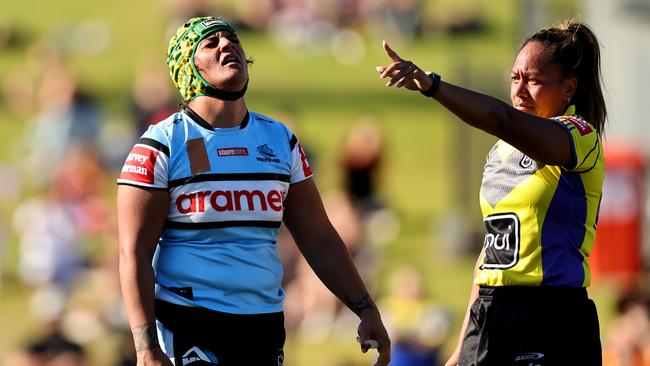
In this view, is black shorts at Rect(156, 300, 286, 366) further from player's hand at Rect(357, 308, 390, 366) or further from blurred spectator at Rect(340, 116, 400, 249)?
blurred spectator at Rect(340, 116, 400, 249)

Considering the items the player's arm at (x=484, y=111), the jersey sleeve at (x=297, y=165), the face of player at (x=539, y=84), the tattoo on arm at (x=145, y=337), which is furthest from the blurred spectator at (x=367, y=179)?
the player's arm at (x=484, y=111)

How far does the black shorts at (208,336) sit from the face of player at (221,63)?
2.69 feet

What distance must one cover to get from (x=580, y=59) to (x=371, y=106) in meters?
15.9

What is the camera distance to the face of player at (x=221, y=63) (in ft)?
15.1

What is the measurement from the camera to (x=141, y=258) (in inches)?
174

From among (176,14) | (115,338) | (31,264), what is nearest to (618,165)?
(115,338)

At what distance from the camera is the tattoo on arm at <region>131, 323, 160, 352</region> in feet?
14.3

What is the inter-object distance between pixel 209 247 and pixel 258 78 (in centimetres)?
1697

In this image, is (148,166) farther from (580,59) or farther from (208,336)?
(580,59)

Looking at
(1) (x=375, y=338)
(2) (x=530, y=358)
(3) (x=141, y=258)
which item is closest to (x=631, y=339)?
(1) (x=375, y=338)

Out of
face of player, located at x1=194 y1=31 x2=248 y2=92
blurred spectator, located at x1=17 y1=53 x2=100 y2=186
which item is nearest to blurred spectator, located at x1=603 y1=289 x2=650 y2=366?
face of player, located at x1=194 y1=31 x2=248 y2=92

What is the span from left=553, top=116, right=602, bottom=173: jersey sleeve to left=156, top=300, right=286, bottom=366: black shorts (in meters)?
1.26

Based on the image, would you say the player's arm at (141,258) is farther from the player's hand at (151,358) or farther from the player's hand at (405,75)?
the player's hand at (405,75)

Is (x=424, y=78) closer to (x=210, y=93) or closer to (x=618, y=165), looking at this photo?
(x=210, y=93)
